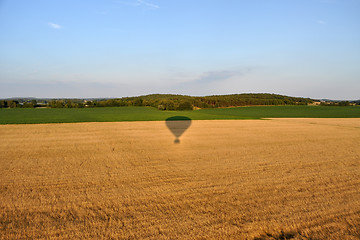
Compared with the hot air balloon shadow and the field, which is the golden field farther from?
the field

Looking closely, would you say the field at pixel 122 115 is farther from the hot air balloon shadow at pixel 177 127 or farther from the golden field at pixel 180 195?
the golden field at pixel 180 195

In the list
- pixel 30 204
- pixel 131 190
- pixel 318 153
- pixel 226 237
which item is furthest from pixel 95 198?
pixel 318 153

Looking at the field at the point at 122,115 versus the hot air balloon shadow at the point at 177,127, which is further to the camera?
the field at the point at 122,115

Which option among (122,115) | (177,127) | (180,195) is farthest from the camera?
(122,115)

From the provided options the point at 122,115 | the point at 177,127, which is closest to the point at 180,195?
the point at 177,127

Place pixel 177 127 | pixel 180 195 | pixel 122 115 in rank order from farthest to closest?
pixel 122 115 → pixel 177 127 → pixel 180 195

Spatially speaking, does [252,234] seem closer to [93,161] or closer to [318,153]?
[93,161]

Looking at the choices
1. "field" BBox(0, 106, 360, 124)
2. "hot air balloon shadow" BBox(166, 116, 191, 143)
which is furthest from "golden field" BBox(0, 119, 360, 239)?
"field" BBox(0, 106, 360, 124)

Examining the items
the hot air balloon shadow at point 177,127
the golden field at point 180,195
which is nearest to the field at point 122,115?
the hot air balloon shadow at point 177,127

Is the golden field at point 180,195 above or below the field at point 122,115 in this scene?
below

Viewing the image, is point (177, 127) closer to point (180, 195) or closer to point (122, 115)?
point (122, 115)
